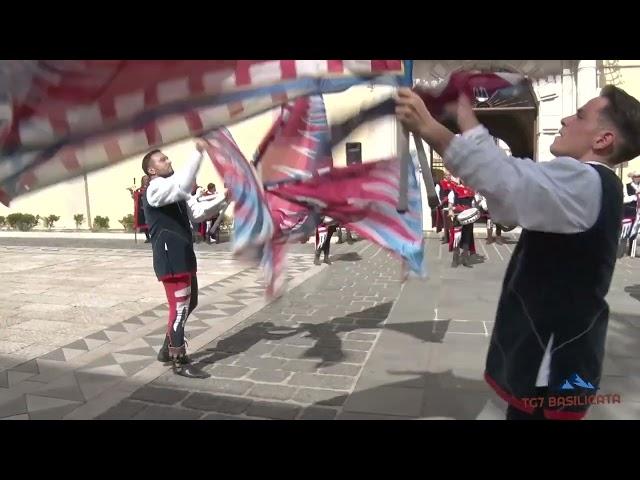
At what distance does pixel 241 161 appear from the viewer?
2430mm

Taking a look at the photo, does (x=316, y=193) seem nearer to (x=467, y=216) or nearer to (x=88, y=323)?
(x=88, y=323)

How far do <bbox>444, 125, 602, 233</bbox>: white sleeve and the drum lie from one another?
8.41 meters

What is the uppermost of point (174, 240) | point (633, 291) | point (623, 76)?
point (623, 76)

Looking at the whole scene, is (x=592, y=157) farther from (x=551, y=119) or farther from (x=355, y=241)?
(x=551, y=119)

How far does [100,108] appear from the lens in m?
1.72

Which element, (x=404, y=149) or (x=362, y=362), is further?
(x=362, y=362)

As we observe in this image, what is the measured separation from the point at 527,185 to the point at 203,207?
3.32 m

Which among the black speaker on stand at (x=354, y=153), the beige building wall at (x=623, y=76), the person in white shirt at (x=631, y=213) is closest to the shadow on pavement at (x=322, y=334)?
the black speaker on stand at (x=354, y=153)

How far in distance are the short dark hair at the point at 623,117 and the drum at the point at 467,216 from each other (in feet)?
26.9

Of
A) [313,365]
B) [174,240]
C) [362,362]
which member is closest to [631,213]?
[362,362]

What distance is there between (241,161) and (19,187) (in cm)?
99

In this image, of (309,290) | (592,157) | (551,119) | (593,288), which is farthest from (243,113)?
(551,119)

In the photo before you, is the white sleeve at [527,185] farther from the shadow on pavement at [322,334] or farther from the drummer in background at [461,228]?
the drummer in background at [461,228]

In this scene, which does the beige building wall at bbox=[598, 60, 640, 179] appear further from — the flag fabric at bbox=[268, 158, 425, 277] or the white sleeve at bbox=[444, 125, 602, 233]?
the white sleeve at bbox=[444, 125, 602, 233]
